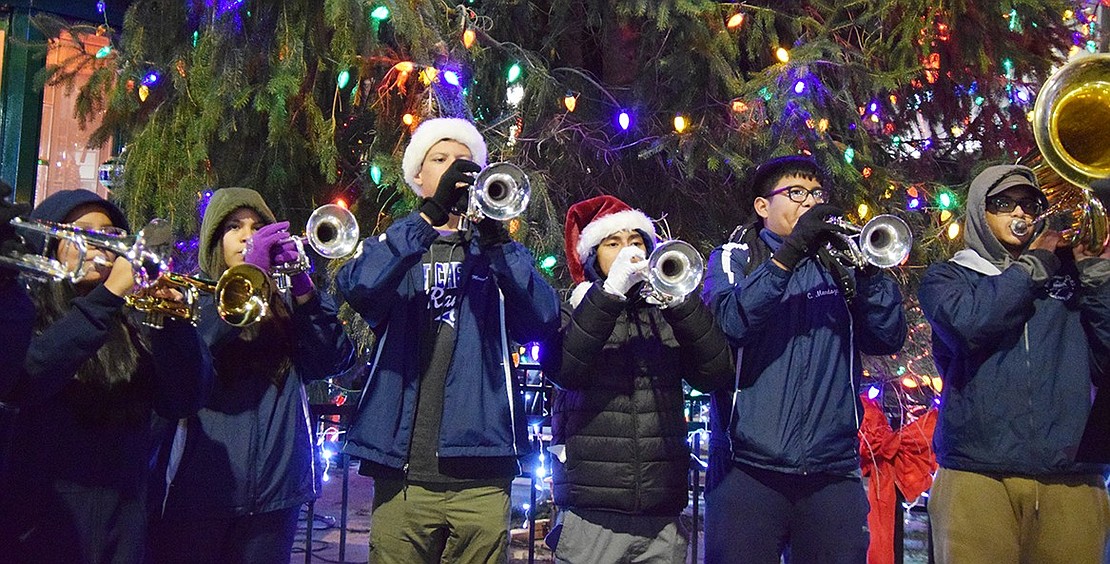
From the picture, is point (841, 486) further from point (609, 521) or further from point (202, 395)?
point (202, 395)

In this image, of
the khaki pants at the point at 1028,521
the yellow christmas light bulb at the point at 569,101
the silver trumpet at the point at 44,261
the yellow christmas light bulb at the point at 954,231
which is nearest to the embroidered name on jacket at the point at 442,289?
the silver trumpet at the point at 44,261

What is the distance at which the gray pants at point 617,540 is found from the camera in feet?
12.2

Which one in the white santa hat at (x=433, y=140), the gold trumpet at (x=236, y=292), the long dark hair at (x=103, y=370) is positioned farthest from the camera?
the white santa hat at (x=433, y=140)

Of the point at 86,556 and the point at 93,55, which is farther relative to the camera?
the point at 93,55

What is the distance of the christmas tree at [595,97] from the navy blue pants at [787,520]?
2.54m

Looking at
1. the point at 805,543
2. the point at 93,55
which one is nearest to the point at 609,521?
the point at 805,543

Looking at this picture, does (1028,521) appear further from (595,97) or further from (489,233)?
(595,97)

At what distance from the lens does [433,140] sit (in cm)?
412

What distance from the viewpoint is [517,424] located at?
3.69 metres

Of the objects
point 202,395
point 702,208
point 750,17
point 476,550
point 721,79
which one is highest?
point 750,17

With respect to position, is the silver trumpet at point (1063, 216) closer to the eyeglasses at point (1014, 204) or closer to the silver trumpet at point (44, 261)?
the eyeglasses at point (1014, 204)

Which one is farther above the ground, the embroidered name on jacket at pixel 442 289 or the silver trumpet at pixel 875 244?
the silver trumpet at pixel 875 244

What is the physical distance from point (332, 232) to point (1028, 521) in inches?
111

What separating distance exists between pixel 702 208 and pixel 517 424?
12.7ft
